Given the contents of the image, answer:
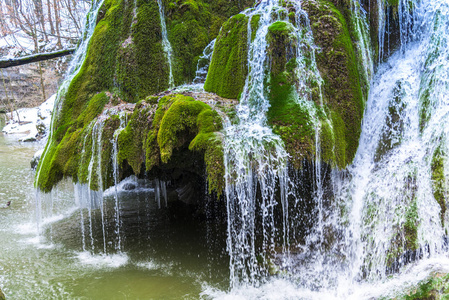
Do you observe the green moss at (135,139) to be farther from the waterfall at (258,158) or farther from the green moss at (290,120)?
the green moss at (290,120)

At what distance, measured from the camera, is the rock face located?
5688 mm

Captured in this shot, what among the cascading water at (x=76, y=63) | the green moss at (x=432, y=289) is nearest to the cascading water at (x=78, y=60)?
the cascading water at (x=76, y=63)

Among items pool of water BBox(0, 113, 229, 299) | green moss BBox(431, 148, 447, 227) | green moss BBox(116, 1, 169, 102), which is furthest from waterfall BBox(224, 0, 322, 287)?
green moss BBox(116, 1, 169, 102)

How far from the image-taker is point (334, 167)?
18.9 ft

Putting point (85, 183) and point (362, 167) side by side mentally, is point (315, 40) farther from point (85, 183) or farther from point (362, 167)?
point (85, 183)

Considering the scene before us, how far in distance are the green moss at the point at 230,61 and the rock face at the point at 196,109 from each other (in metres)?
0.02

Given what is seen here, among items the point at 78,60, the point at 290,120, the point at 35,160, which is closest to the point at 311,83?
the point at 290,120

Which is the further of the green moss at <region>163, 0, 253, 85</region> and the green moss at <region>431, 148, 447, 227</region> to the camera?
the green moss at <region>163, 0, 253, 85</region>

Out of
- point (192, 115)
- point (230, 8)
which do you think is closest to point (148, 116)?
point (192, 115)

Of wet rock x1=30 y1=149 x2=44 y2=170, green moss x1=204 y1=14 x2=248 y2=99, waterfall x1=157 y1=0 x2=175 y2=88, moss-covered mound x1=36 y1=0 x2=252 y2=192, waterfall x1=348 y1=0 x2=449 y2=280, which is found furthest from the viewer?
wet rock x1=30 y1=149 x2=44 y2=170

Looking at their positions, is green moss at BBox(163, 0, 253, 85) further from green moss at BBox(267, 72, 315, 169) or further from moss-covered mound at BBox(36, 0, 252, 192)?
green moss at BBox(267, 72, 315, 169)

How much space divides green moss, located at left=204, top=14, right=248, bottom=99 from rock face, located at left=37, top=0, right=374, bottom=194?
0.9 inches

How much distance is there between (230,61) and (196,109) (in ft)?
5.30

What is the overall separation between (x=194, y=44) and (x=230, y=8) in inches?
66.2
